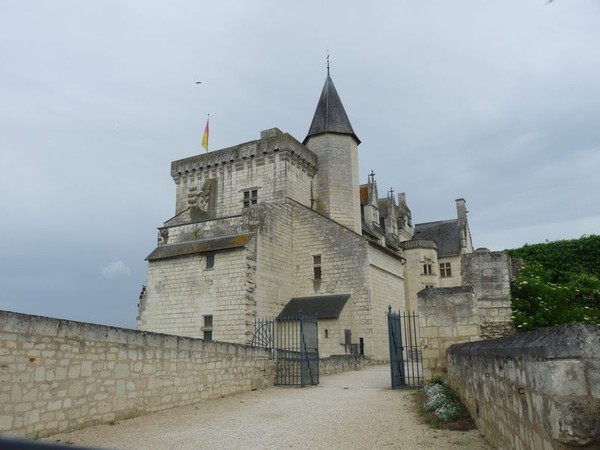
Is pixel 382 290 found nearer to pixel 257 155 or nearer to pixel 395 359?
pixel 257 155

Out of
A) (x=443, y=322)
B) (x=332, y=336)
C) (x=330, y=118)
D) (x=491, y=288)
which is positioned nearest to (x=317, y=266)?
(x=332, y=336)

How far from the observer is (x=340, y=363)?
1752 cm

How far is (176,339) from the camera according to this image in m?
9.45

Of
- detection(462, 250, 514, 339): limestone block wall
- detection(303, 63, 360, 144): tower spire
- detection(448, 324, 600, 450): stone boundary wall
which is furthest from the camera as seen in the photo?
detection(303, 63, 360, 144): tower spire

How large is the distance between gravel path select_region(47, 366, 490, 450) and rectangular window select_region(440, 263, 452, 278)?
2671 cm

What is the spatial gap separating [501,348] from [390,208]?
114ft

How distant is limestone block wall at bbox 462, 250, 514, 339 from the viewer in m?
10.1

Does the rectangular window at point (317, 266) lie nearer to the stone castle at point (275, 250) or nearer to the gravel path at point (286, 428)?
the stone castle at point (275, 250)

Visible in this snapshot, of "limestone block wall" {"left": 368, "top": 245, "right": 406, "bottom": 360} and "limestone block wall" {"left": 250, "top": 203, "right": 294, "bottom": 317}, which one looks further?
"limestone block wall" {"left": 368, "top": 245, "right": 406, "bottom": 360}

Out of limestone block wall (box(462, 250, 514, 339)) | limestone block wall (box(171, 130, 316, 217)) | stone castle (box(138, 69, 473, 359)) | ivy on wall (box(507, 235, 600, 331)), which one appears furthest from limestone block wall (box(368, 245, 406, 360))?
limestone block wall (box(462, 250, 514, 339))

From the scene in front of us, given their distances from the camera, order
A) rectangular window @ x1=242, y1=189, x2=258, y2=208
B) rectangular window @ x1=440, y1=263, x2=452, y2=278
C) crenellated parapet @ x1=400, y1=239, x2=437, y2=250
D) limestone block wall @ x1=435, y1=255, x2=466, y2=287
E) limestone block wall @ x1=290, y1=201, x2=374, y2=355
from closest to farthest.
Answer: limestone block wall @ x1=290, y1=201, x2=374, y2=355
rectangular window @ x1=242, y1=189, x2=258, y2=208
crenellated parapet @ x1=400, y1=239, x2=437, y2=250
limestone block wall @ x1=435, y1=255, x2=466, y2=287
rectangular window @ x1=440, y1=263, x2=452, y2=278

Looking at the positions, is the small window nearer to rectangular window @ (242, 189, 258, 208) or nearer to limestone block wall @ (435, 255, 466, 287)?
rectangular window @ (242, 189, 258, 208)

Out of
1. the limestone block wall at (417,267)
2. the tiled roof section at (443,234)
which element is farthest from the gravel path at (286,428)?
the tiled roof section at (443,234)

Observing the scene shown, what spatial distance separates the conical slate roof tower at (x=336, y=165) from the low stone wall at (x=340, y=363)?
944 centimetres
